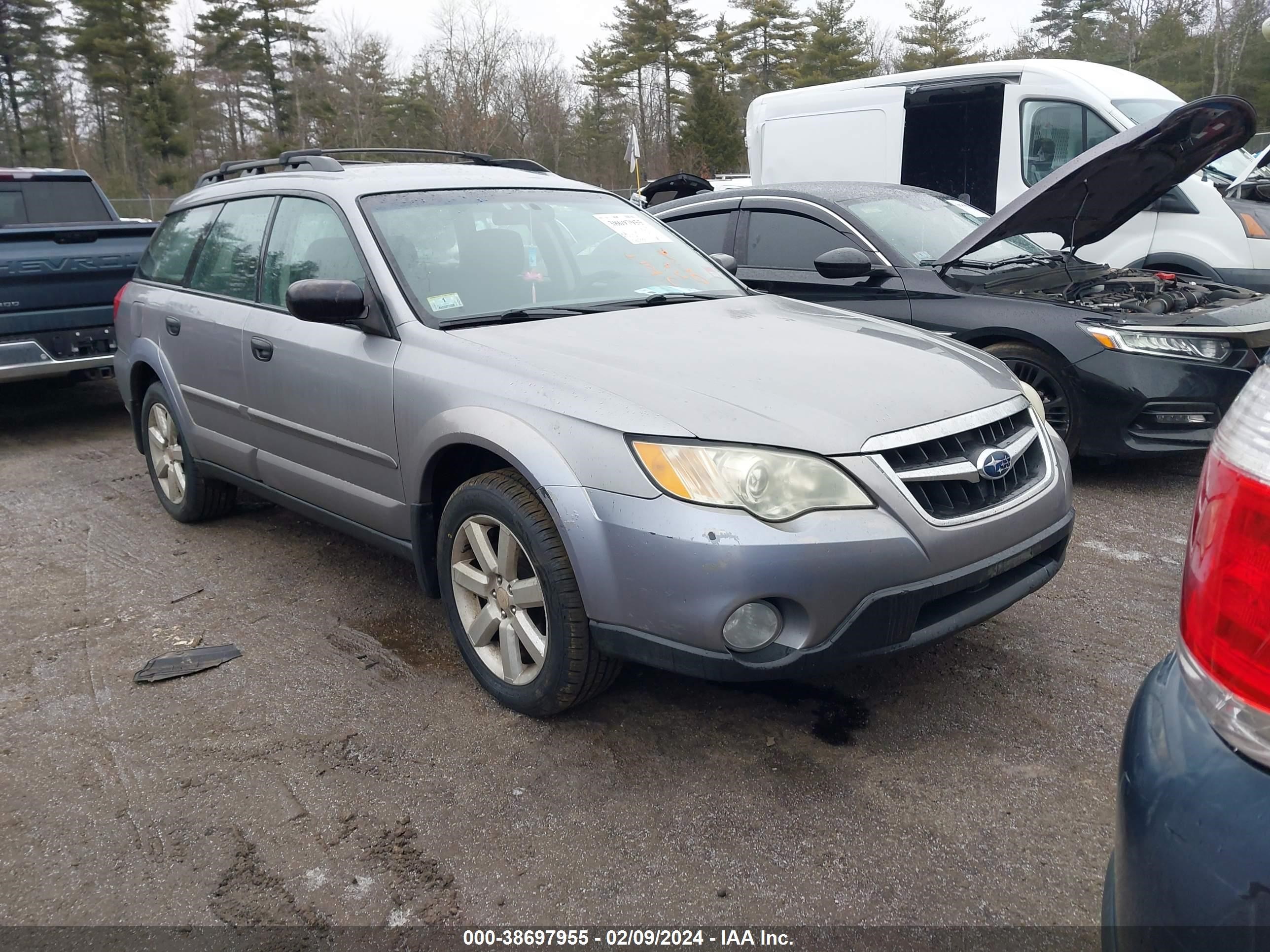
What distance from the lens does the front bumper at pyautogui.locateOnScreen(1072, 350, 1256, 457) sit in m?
4.95

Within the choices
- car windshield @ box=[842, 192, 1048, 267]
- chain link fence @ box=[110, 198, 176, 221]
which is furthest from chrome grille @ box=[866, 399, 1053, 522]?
chain link fence @ box=[110, 198, 176, 221]

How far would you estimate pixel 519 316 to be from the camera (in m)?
3.42

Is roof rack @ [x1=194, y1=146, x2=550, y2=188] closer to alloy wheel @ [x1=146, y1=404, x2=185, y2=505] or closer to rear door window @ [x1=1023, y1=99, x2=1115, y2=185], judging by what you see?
alloy wheel @ [x1=146, y1=404, x2=185, y2=505]

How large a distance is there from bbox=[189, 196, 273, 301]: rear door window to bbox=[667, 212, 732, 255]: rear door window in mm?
2880

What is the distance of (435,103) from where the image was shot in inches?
1484

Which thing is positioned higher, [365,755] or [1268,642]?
[1268,642]

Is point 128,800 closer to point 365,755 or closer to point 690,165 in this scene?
point 365,755

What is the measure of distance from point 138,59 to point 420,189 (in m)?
40.2

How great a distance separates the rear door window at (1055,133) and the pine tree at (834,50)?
37.7 m

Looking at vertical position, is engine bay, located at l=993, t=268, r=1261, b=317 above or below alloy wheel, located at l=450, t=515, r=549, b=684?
above

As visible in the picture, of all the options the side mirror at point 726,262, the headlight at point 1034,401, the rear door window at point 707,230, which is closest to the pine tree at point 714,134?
the rear door window at point 707,230

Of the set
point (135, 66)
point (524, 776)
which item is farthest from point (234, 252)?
point (135, 66)

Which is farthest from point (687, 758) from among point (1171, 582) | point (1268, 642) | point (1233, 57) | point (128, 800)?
point (1233, 57)

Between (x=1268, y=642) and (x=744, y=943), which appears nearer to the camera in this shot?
(x=1268, y=642)
